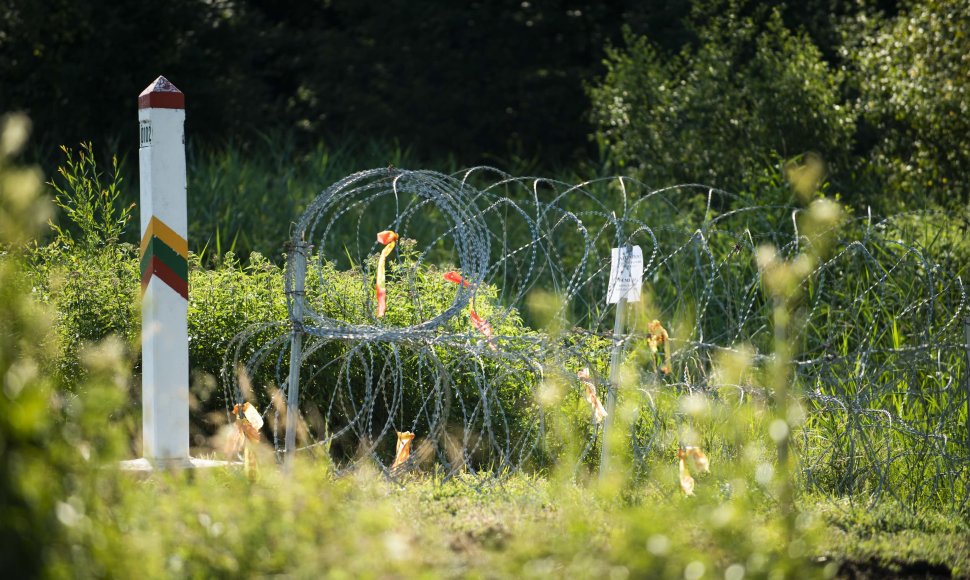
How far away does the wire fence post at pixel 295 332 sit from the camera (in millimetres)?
4086

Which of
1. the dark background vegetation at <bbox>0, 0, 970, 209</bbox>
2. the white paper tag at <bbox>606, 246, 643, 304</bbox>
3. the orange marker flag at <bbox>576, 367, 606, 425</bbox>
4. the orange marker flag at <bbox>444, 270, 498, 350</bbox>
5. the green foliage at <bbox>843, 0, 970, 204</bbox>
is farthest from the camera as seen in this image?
the dark background vegetation at <bbox>0, 0, 970, 209</bbox>

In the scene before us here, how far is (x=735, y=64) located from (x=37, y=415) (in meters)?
10.5

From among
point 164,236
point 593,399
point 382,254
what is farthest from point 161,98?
point 593,399

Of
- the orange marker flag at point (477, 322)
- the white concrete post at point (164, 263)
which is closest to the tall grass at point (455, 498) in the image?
the white concrete post at point (164, 263)

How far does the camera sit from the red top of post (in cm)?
445

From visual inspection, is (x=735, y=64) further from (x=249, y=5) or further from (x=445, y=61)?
(x=249, y=5)

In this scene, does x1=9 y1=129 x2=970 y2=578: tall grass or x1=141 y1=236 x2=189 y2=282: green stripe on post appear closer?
x1=9 y1=129 x2=970 y2=578: tall grass

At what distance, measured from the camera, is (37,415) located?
212 cm

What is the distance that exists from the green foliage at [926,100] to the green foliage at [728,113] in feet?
1.34

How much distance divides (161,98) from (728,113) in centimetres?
682

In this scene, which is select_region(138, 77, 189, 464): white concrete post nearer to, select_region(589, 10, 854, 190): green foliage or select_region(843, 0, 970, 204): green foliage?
select_region(589, 10, 854, 190): green foliage

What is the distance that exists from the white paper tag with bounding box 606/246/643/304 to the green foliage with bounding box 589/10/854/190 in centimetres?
537

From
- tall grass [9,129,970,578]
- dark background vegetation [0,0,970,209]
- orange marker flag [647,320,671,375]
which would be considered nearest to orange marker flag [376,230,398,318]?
tall grass [9,129,970,578]

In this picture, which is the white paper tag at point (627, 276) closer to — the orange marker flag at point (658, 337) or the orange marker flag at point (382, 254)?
the orange marker flag at point (658, 337)
